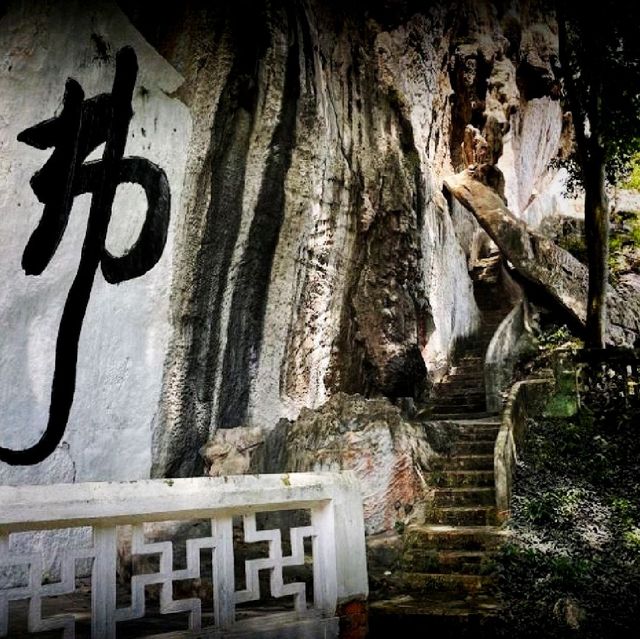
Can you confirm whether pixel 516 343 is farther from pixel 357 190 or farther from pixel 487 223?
pixel 357 190

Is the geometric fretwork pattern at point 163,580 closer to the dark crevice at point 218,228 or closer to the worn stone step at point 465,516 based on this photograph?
the dark crevice at point 218,228

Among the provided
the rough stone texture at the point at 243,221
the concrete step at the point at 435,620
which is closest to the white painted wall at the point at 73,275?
the rough stone texture at the point at 243,221

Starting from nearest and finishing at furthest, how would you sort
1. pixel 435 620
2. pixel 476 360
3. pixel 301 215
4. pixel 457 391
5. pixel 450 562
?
1. pixel 435 620
2. pixel 450 562
3. pixel 301 215
4. pixel 457 391
5. pixel 476 360

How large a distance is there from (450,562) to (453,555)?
0.26 feet

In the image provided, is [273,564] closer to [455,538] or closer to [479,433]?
[455,538]

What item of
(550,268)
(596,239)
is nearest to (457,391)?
(550,268)

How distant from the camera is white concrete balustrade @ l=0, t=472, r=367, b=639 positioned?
354 cm

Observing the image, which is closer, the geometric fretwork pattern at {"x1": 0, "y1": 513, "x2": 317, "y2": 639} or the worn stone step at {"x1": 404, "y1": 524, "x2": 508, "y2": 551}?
the geometric fretwork pattern at {"x1": 0, "y1": 513, "x2": 317, "y2": 639}

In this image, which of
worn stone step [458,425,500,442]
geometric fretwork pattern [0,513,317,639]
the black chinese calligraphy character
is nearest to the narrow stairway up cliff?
worn stone step [458,425,500,442]

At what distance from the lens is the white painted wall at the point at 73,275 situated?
22.2 feet

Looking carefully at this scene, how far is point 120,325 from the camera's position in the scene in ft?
24.6

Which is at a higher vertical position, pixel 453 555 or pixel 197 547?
pixel 197 547

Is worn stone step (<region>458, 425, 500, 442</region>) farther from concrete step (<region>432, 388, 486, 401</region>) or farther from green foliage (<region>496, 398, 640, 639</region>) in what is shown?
concrete step (<region>432, 388, 486, 401</region>)

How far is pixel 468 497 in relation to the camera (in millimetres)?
7848
